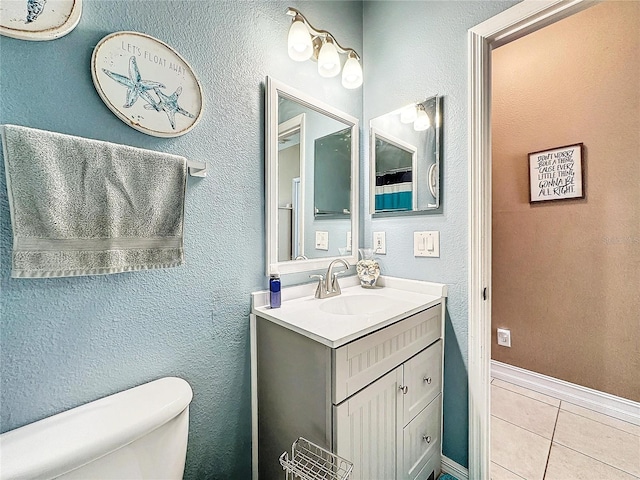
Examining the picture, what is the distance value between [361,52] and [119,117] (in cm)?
142

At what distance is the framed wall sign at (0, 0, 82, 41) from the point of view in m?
0.66

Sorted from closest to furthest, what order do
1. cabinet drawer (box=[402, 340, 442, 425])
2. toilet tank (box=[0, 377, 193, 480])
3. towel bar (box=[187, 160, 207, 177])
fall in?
1. toilet tank (box=[0, 377, 193, 480])
2. towel bar (box=[187, 160, 207, 177])
3. cabinet drawer (box=[402, 340, 442, 425])

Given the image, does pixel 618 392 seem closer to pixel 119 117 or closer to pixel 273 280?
pixel 273 280

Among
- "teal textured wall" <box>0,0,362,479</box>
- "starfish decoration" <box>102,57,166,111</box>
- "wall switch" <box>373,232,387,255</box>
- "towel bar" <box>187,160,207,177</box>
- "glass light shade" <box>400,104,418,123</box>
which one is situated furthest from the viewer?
"wall switch" <box>373,232,387,255</box>

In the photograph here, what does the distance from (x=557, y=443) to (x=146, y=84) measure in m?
2.50

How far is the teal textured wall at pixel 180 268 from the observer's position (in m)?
0.70

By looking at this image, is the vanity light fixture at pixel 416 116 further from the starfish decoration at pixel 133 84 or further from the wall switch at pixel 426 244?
the starfish decoration at pixel 133 84

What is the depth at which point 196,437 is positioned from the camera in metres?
0.99

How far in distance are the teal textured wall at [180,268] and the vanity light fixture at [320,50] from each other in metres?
0.06

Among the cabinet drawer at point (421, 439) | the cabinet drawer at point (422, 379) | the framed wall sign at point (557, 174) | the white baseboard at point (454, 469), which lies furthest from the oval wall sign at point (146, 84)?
the framed wall sign at point (557, 174)

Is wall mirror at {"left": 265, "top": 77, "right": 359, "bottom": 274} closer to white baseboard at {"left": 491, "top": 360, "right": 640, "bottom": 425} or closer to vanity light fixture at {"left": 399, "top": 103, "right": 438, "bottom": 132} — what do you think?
vanity light fixture at {"left": 399, "top": 103, "right": 438, "bottom": 132}

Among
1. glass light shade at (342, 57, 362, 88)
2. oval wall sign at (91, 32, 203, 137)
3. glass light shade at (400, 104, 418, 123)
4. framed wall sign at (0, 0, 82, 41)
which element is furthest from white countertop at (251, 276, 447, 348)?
glass light shade at (342, 57, 362, 88)

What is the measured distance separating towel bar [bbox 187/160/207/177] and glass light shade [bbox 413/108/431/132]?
3.46 feet

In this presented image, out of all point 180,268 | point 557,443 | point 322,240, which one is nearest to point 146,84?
point 180,268
